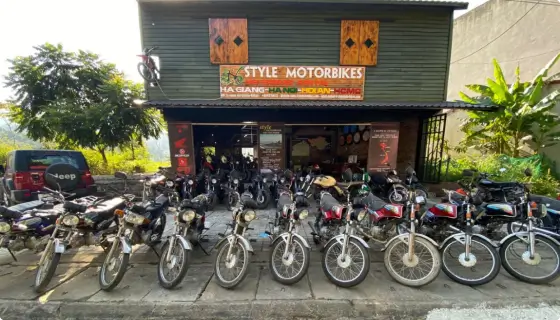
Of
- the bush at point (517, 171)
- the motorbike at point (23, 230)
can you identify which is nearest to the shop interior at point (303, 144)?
the bush at point (517, 171)

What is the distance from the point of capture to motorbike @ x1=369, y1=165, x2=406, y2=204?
20.5 ft

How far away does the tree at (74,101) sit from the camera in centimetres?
748

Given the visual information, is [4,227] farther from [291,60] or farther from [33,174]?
[291,60]

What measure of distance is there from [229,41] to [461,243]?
710cm

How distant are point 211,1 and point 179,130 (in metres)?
3.81

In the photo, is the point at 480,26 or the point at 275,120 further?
the point at 480,26

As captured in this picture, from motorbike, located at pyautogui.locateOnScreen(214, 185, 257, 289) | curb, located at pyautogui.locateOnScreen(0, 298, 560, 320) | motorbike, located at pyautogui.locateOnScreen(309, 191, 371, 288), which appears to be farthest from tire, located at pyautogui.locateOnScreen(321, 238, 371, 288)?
motorbike, located at pyautogui.locateOnScreen(214, 185, 257, 289)

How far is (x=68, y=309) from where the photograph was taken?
2490mm

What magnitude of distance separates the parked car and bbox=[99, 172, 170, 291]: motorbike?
8.08 feet

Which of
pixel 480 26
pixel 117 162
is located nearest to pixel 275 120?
pixel 117 162

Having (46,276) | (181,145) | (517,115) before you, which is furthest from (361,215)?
(517,115)

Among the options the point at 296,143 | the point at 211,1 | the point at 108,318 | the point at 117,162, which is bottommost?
the point at 108,318

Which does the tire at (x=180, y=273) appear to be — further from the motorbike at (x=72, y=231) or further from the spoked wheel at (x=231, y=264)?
the motorbike at (x=72, y=231)

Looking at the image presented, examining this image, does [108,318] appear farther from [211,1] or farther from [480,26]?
[480,26]
